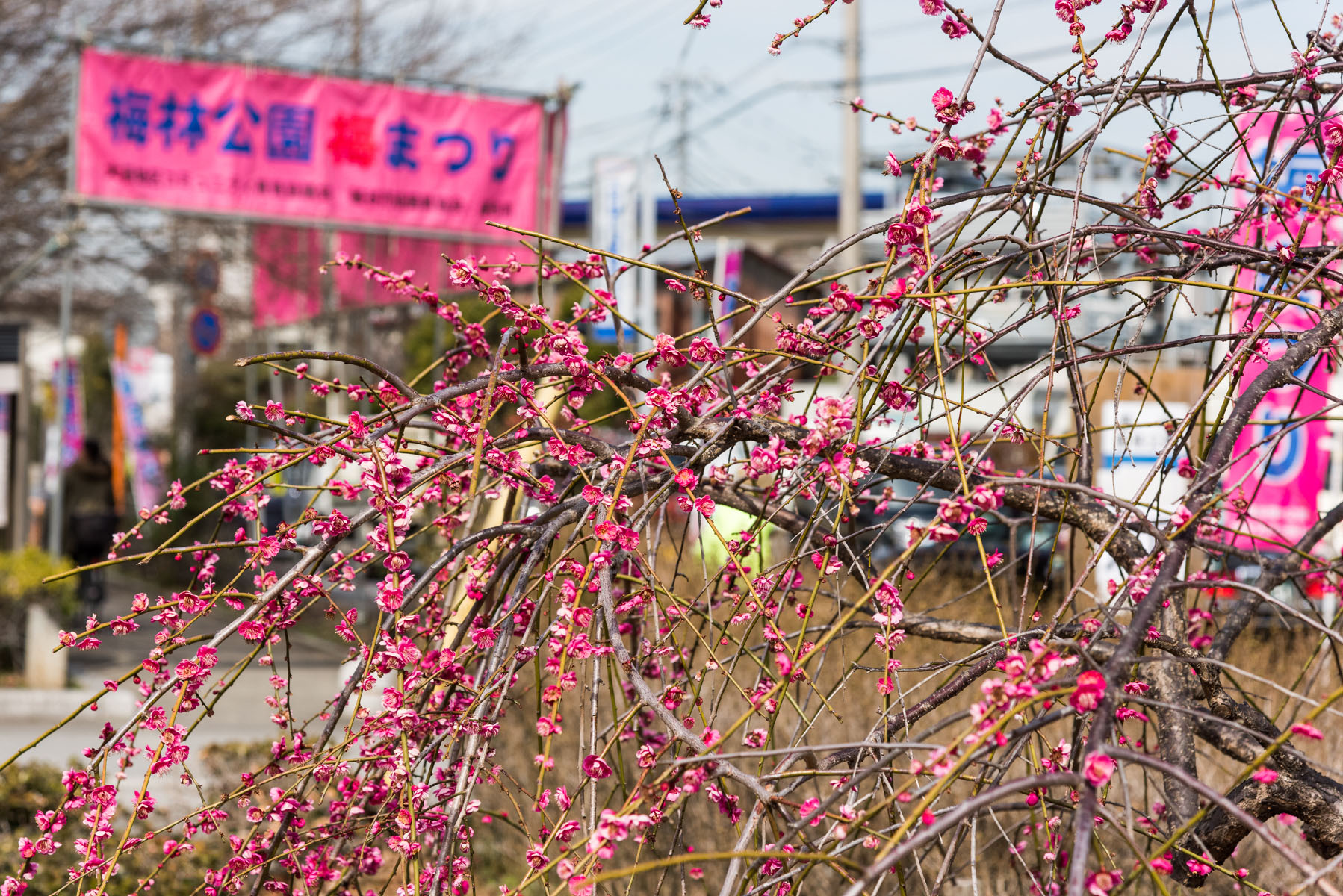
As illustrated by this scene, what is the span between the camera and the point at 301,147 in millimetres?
9047

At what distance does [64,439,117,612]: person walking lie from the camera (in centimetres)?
1130

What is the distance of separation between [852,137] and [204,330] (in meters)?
7.29

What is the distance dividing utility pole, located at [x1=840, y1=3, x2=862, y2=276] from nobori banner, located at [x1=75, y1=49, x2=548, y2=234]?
17.1 feet

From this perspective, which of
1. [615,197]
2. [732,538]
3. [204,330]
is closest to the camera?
[732,538]

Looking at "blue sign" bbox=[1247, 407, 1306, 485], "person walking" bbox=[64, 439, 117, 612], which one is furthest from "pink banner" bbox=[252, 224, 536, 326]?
"blue sign" bbox=[1247, 407, 1306, 485]

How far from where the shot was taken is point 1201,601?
3.60m

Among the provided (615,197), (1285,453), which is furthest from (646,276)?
(1285,453)

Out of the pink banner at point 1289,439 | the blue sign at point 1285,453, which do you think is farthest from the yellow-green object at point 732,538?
the blue sign at point 1285,453

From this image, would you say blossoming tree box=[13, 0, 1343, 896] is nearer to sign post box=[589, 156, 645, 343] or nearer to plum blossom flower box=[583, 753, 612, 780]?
plum blossom flower box=[583, 753, 612, 780]

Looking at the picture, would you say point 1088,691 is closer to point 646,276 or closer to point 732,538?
point 732,538

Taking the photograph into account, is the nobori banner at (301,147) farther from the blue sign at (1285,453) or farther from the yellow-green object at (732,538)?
the blue sign at (1285,453)

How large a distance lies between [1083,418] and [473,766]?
1.21 meters

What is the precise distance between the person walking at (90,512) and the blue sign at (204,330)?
1.86 m

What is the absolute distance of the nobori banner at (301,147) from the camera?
8.62m
